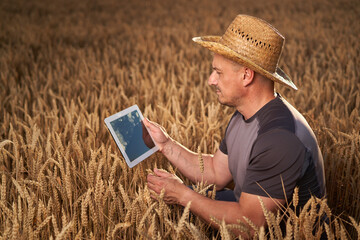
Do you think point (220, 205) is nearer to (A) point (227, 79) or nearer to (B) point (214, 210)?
(B) point (214, 210)

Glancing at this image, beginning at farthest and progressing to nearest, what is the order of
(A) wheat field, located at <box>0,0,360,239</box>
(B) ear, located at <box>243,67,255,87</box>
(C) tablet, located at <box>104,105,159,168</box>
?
(C) tablet, located at <box>104,105,159,168</box>, (B) ear, located at <box>243,67,255,87</box>, (A) wheat field, located at <box>0,0,360,239</box>

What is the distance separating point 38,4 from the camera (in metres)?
10.7

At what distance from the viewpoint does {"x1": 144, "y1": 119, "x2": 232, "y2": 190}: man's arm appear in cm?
183

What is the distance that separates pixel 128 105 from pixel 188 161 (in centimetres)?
119

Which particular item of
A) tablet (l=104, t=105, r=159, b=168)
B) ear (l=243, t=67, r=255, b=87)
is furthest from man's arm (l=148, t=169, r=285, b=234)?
ear (l=243, t=67, r=255, b=87)

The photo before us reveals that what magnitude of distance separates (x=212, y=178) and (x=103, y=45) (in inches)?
178

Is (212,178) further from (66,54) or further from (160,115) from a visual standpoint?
(66,54)

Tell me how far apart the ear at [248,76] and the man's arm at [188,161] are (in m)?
0.44

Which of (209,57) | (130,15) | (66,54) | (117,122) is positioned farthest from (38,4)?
(117,122)

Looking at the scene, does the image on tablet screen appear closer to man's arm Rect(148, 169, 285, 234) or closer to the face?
man's arm Rect(148, 169, 285, 234)

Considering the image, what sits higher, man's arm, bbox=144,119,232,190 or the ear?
the ear

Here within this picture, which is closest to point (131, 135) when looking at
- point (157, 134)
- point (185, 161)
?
point (157, 134)

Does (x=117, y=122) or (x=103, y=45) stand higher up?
(x=117, y=122)

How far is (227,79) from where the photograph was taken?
1586 millimetres
